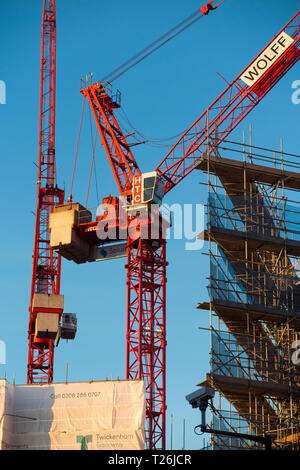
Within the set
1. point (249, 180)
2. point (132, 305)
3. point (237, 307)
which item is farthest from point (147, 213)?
point (237, 307)

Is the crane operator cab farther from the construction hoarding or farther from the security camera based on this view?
the security camera

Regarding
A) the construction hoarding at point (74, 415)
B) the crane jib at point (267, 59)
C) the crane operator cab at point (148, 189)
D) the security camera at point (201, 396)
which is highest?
the crane jib at point (267, 59)

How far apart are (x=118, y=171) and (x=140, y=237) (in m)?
12.2

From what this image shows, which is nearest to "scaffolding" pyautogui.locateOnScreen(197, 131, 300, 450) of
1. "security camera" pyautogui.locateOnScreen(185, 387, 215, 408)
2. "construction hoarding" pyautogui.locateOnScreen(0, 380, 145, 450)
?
"construction hoarding" pyautogui.locateOnScreen(0, 380, 145, 450)

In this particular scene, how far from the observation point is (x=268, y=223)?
77250mm

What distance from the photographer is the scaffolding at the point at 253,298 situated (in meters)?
69.2

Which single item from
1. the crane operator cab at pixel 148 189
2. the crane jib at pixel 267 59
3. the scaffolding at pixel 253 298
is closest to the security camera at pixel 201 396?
the scaffolding at pixel 253 298

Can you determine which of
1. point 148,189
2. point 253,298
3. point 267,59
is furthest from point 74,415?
point 267,59

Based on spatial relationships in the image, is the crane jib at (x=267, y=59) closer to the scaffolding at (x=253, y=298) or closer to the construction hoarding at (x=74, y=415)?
the scaffolding at (x=253, y=298)

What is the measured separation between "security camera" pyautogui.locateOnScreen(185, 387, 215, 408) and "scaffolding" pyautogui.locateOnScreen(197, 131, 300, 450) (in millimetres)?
22829

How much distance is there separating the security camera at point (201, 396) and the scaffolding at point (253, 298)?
74.9 ft

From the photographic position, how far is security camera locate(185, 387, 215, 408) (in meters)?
43.9
